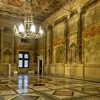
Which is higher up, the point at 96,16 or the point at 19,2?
the point at 19,2

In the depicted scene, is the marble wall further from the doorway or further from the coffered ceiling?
the doorway

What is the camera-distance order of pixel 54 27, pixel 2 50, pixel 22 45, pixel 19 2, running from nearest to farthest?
pixel 19 2 → pixel 54 27 → pixel 2 50 → pixel 22 45

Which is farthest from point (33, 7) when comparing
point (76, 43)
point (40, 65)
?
point (40, 65)

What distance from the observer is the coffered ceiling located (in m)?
12.6

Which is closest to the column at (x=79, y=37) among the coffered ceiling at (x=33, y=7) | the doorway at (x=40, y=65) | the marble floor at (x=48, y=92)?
the coffered ceiling at (x=33, y=7)

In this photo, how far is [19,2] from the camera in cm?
1276

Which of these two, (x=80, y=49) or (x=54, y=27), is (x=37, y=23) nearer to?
(x=54, y=27)

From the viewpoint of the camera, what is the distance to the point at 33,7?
1370 centimetres

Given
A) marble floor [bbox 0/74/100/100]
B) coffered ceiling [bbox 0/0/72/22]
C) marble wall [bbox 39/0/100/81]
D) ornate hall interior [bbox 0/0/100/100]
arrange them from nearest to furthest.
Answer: marble floor [bbox 0/74/100/100], ornate hall interior [bbox 0/0/100/100], marble wall [bbox 39/0/100/81], coffered ceiling [bbox 0/0/72/22]

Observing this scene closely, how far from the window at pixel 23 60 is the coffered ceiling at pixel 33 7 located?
441 cm

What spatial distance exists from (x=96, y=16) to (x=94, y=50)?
2211 millimetres

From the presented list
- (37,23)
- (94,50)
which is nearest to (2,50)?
(37,23)

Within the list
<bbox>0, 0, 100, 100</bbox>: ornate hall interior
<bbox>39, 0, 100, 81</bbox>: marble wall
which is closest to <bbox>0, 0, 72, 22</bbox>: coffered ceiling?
<bbox>0, 0, 100, 100</bbox>: ornate hall interior

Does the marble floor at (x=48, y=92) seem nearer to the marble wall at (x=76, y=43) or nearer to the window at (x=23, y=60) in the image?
the marble wall at (x=76, y=43)
